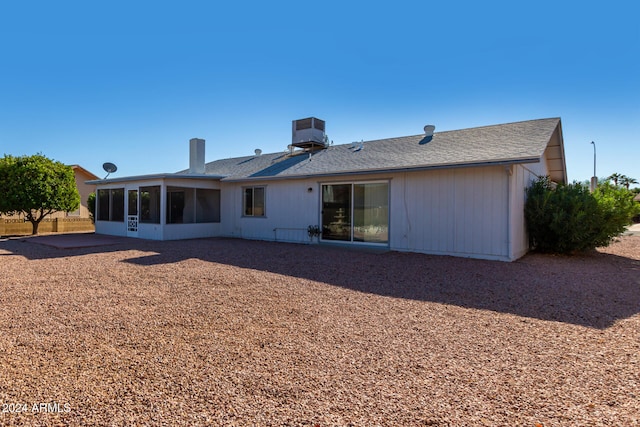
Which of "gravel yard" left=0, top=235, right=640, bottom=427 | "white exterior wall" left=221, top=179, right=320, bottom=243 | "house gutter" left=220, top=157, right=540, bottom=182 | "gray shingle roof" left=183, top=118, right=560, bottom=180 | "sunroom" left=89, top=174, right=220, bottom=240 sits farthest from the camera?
"sunroom" left=89, top=174, right=220, bottom=240

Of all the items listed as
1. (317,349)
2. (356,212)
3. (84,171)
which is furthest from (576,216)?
(84,171)

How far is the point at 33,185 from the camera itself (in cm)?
1444

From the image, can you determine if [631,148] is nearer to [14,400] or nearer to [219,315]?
[219,315]

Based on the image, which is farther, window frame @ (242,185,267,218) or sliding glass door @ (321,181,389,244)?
window frame @ (242,185,267,218)

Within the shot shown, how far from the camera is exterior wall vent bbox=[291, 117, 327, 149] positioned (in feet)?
48.8

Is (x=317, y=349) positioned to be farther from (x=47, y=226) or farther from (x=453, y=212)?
(x=47, y=226)

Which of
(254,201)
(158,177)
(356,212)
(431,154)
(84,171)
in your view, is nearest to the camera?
(431,154)

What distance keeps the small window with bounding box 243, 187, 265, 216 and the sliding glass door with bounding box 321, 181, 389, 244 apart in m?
2.83

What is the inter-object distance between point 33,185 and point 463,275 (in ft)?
56.1

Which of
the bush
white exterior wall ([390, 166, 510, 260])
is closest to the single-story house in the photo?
white exterior wall ([390, 166, 510, 260])

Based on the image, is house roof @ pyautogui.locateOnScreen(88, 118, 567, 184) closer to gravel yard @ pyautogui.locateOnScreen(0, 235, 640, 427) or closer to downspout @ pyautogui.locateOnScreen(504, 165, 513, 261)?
downspout @ pyautogui.locateOnScreen(504, 165, 513, 261)

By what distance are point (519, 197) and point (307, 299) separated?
6.86 metres

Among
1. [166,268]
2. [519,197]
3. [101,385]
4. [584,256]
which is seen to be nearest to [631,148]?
[584,256]

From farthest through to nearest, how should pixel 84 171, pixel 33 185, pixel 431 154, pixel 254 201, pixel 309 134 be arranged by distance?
pixel 84 171 → pixel 309 134 → pixel 33 185 → pixel 254 201 → pixel 431 154
